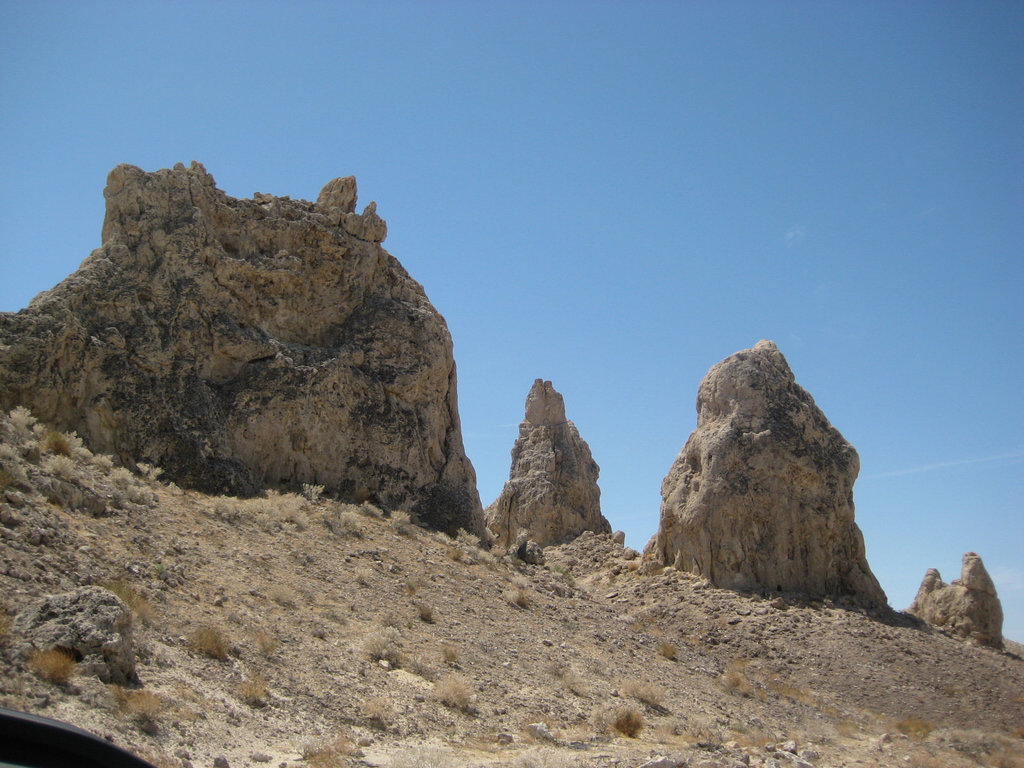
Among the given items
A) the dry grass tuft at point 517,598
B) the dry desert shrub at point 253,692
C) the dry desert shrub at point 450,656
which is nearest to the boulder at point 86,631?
the dry desert shrub at point 253,692

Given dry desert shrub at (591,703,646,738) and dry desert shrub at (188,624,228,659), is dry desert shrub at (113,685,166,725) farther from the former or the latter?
dry desert shrub at (591,703,646,738)

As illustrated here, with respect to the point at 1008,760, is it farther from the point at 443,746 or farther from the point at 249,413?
the point at 249,413

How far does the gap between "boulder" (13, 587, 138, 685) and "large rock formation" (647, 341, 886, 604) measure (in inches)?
661

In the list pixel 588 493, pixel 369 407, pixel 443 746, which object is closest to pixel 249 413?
pixel 369 407

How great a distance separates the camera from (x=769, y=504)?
21.8 meters

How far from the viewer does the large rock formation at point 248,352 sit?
49.5 feet

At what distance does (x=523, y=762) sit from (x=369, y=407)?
1088 centimetres

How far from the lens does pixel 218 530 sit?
13.5 meters

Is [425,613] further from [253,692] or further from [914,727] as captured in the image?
[914,727]

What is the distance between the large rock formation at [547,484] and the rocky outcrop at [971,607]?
36.5ft

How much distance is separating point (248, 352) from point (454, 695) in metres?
9.75

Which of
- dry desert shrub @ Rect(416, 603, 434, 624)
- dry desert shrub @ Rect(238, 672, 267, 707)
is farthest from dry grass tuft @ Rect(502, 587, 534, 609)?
dry desert shrub @ Rect(238, 672, 267, 707)

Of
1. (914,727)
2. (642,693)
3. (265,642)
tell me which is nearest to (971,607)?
(914,727)

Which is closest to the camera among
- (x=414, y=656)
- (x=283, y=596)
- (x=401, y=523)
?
(x=414, y=656)
